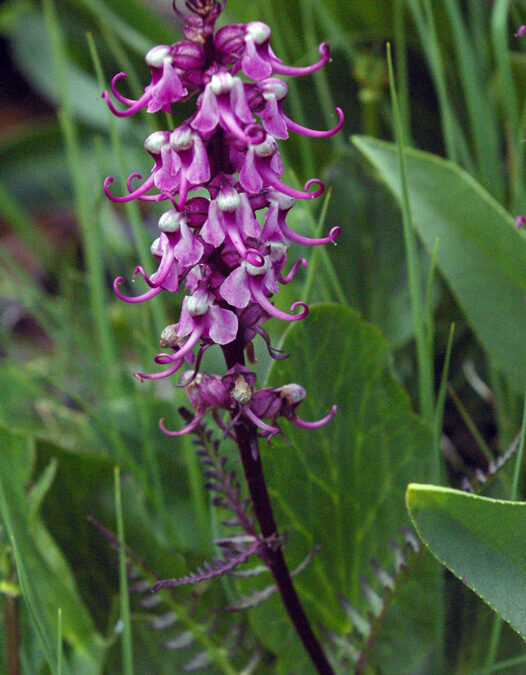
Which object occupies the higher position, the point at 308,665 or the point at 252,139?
the point at 252,139

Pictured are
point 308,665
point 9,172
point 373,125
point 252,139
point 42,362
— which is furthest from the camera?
point 9,172

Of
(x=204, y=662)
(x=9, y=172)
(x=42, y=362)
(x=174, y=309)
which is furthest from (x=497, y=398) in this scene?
(x=9, y=172)

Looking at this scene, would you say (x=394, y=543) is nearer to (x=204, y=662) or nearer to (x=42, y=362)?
(x=204, y=662)

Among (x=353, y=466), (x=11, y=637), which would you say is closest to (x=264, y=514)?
(x=353, y=466)

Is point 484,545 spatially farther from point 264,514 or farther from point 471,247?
point 471,247

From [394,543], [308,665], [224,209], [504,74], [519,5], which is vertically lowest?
[308,665]

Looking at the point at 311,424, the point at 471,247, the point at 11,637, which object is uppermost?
the point at 471,247

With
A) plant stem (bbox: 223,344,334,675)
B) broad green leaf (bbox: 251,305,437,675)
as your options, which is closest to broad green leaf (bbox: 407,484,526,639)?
plant stem (bbox: 223,344,334,675)
